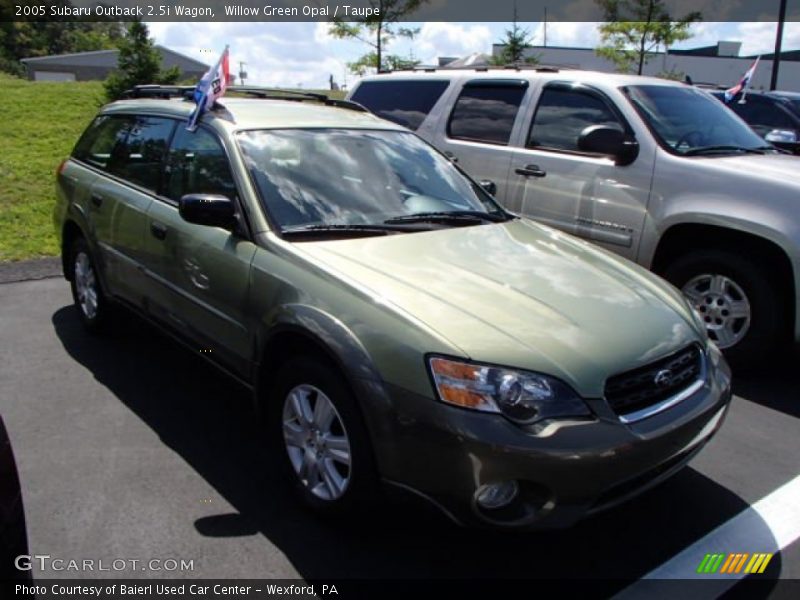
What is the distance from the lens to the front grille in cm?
250

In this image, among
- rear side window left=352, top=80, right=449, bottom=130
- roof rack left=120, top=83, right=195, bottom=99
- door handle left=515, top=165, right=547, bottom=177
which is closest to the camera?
roof rack left=120, top=83, right=195, bottom=99

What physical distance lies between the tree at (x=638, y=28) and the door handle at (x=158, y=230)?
20288 mm

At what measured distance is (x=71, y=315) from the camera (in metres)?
5.63

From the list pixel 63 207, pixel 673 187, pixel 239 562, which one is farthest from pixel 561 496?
pixel 63 207

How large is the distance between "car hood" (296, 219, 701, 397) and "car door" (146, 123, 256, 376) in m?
0.48

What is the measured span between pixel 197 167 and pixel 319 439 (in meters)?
1.80

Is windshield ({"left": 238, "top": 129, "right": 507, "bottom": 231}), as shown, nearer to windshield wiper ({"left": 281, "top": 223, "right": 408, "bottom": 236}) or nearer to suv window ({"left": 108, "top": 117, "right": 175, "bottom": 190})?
windshield wiper ({"left": 281, "top": 223, "right": 408, "bottom": 236})

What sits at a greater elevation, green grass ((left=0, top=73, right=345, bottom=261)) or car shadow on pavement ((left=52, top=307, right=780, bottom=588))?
green grass ((left=0, top=73, right=345, bottom=261))

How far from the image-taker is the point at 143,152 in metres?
4.36

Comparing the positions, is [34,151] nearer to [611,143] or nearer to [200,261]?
[200,261]

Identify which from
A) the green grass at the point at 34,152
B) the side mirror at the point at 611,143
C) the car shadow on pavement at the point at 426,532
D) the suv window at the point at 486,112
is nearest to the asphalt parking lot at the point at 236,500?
the car shadow on pavement at the point at 426,532

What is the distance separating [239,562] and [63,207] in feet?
11.8

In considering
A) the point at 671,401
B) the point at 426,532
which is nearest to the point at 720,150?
the point at 671,401

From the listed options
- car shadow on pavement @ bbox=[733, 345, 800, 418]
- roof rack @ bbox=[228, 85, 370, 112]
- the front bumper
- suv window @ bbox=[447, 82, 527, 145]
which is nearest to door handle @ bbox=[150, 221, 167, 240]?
roof rack @ bbox=[228, 85, 370, 112]
